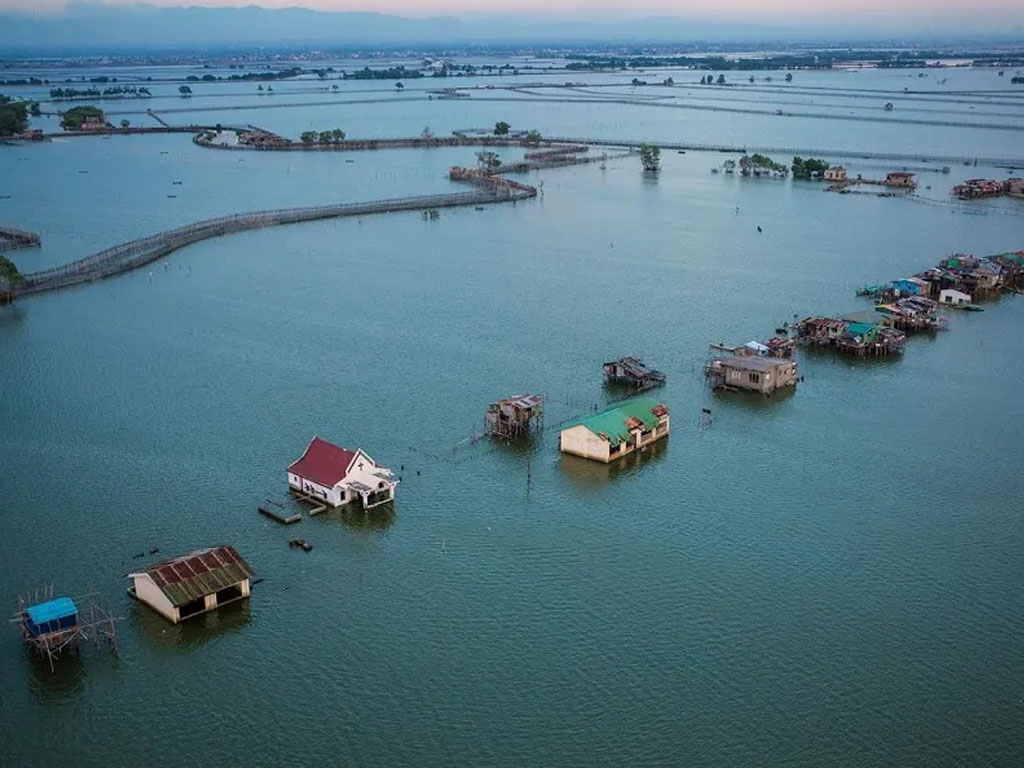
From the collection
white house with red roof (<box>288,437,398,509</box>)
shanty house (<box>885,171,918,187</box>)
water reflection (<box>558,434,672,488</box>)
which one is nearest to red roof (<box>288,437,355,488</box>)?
white house with red roof (<box>288,437,398,509</box>)

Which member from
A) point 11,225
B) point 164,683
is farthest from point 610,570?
point 11,225

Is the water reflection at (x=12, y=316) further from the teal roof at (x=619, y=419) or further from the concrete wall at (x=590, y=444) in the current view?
the concrete wall at (x=590, y=444)

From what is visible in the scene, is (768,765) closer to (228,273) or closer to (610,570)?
(610,570)

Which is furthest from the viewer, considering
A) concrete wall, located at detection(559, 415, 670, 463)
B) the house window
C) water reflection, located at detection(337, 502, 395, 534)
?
concrete wall, located at detection(559, 415, 670, 463)

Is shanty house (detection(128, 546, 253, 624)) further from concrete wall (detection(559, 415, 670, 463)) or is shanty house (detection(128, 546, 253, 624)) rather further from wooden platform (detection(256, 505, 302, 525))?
concrete wall (detection(559, 415, 670, 463))

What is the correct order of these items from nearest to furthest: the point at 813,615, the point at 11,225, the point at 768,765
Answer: the point at 768,765 → the point at 813,615 → the point at 11,225

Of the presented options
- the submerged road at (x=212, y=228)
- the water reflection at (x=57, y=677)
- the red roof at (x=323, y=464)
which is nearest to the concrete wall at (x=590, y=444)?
the red roof at (x=323, y=464)

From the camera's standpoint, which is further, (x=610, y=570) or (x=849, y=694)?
(x=610, y=570)
